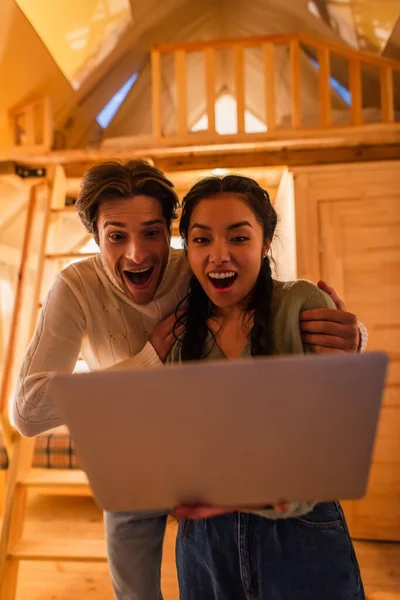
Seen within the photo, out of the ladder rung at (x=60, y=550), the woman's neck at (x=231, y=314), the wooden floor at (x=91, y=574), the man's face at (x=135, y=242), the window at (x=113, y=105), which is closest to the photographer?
the woman's neck at (x=231, y=314)

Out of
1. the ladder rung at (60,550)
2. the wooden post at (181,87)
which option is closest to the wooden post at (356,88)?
the wooden post at (181,87)

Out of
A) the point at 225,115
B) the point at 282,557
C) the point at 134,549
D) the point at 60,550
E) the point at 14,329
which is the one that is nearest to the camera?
the point at 282,557

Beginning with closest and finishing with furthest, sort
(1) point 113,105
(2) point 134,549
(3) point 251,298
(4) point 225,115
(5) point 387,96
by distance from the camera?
(3) point 251,298 < (2) point 134,549 < (5) point 387,96 < (1) point 113,105 < (4) point 225,115

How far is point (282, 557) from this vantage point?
80 centimetres

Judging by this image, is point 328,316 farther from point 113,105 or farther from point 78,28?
point 113,105

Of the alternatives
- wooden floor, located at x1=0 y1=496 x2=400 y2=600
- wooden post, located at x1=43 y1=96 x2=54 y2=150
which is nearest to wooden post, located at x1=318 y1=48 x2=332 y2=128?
wooden post, located at x1=43 y1=96 x2=54 y2=150

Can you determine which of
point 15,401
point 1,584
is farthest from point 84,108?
point 1,584

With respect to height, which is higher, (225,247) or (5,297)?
(5,297)

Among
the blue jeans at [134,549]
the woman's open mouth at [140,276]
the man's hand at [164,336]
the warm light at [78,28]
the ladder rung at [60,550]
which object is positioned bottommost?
the ladder rung at [60,550]

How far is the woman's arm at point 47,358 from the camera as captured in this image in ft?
3.15

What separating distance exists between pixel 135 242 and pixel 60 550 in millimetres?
1230

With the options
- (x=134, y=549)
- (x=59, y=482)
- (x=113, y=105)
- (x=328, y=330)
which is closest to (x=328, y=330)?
(x=328, y=330)

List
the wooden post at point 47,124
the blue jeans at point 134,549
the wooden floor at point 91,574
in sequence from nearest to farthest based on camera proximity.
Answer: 1. the blue jeans at point 134,549
2. the wooden floor at point 91,574
3. the wooden post at point 47,124

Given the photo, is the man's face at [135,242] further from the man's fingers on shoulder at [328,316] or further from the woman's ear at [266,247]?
the man's fingers on shoulder at [328,316]
